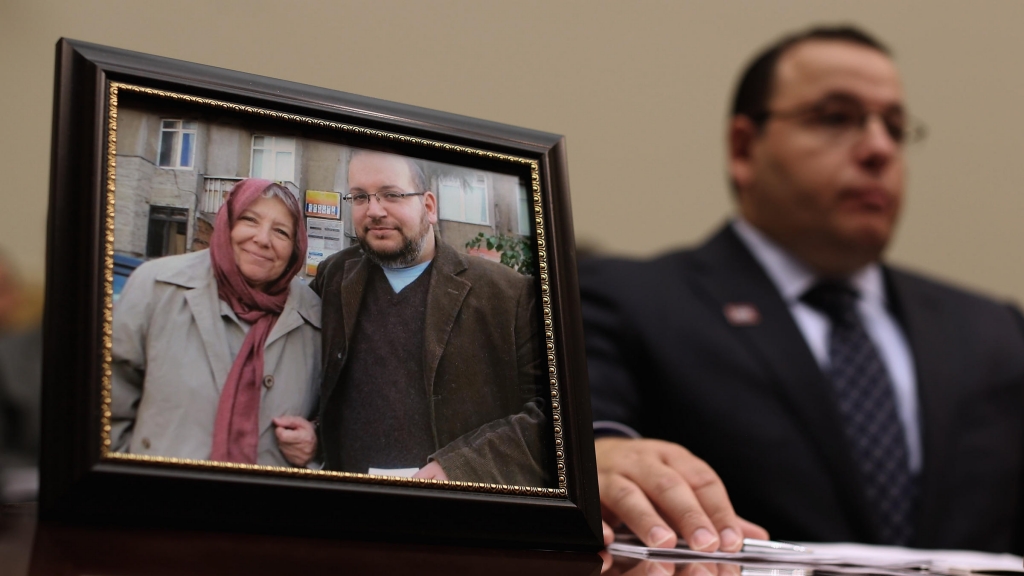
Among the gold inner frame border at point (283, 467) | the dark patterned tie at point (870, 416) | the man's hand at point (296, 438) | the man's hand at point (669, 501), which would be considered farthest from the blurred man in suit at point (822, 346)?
the man's hand at point (296, 438)

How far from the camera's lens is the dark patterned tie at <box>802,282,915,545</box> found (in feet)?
4.04

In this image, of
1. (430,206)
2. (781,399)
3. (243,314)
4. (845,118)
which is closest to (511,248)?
(430,206)

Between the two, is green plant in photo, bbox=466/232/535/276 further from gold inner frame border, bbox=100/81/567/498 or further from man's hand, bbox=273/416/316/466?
man's hand, bbox=273/416/316/466

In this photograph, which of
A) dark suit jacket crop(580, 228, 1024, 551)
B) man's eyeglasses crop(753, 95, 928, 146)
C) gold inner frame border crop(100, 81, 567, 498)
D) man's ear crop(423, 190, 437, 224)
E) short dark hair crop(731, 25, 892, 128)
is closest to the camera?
gold inner frame border crop(100, 81, 567, 498)

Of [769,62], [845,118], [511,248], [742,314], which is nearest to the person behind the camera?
[511,248]

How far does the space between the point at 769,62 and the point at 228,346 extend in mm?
1422

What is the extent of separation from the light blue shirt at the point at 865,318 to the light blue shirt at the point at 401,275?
97cm

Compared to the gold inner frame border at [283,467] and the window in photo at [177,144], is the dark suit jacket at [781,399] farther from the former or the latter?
the window in photo at [177,144]

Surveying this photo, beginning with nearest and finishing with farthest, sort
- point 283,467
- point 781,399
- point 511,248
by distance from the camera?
point 283,467
point 511,248
point 781,399

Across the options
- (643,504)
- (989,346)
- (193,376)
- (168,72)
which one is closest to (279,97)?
(168,72)

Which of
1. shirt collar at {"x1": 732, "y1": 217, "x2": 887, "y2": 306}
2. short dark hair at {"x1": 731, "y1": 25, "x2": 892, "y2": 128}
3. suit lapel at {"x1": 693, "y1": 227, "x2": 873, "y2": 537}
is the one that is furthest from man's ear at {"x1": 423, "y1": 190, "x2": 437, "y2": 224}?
short dark hair at {"x1": 731, "y1": 25, "x2": 892, "y2": 128}

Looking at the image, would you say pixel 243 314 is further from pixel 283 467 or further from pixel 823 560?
pixel 823 560

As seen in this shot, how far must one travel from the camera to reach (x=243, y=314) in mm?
471

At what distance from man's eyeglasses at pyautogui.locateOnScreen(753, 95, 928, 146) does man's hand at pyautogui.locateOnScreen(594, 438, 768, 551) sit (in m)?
1.00
